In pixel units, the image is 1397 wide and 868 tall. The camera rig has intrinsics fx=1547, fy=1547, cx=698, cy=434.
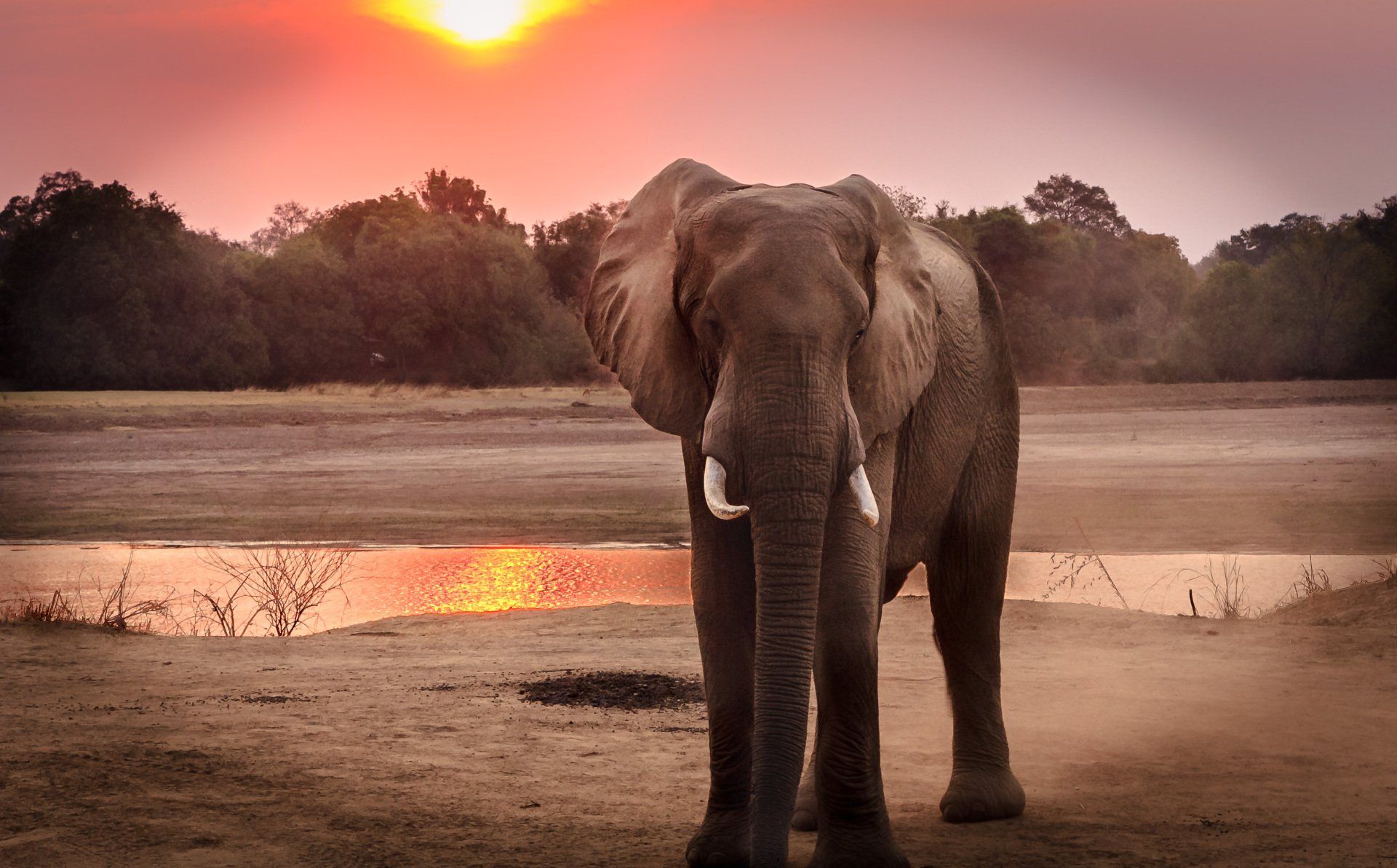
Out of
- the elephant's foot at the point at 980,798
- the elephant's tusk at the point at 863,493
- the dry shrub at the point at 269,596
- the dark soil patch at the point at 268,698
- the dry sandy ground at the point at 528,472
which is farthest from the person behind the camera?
the dry sandy ground at the point at 528,472

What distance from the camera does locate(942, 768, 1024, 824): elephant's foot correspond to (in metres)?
6.30

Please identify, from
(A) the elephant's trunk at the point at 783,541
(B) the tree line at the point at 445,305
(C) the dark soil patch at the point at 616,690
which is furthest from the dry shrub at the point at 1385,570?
(B) the tree line at the point at 445,305

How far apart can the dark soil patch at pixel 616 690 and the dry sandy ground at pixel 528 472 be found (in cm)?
852

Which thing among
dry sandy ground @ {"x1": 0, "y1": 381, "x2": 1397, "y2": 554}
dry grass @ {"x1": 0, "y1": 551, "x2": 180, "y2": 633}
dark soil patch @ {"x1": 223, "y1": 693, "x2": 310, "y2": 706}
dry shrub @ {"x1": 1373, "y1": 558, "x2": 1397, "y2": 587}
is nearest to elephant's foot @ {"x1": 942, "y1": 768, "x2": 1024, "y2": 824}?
dark soil patch @ {"x1": 223, "y1": 693, "x2": 310, "y2": 706}

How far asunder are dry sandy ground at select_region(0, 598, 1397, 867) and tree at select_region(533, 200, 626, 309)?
161 ft

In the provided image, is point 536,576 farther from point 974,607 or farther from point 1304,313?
point 1304,313

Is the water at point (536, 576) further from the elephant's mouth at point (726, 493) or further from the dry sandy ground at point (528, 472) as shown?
the elephant's mouth at point (726, 493)

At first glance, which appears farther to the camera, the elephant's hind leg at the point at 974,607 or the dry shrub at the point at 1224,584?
the dry shrub at the point at 1224,584

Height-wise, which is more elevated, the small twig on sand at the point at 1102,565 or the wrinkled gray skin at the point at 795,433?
the wrinkled gray skin at the point at 795,433

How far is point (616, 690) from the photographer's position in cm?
884

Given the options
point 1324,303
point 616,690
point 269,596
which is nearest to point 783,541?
point 616,690

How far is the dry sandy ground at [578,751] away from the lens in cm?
580

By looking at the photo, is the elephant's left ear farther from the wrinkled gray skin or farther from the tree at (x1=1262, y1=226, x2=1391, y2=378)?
the tree at (x1=1262, y1=226, x2=1391, y2=378)

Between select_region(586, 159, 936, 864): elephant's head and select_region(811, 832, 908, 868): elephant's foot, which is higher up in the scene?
select_region(586, 159, 936, 864): elephant's head
